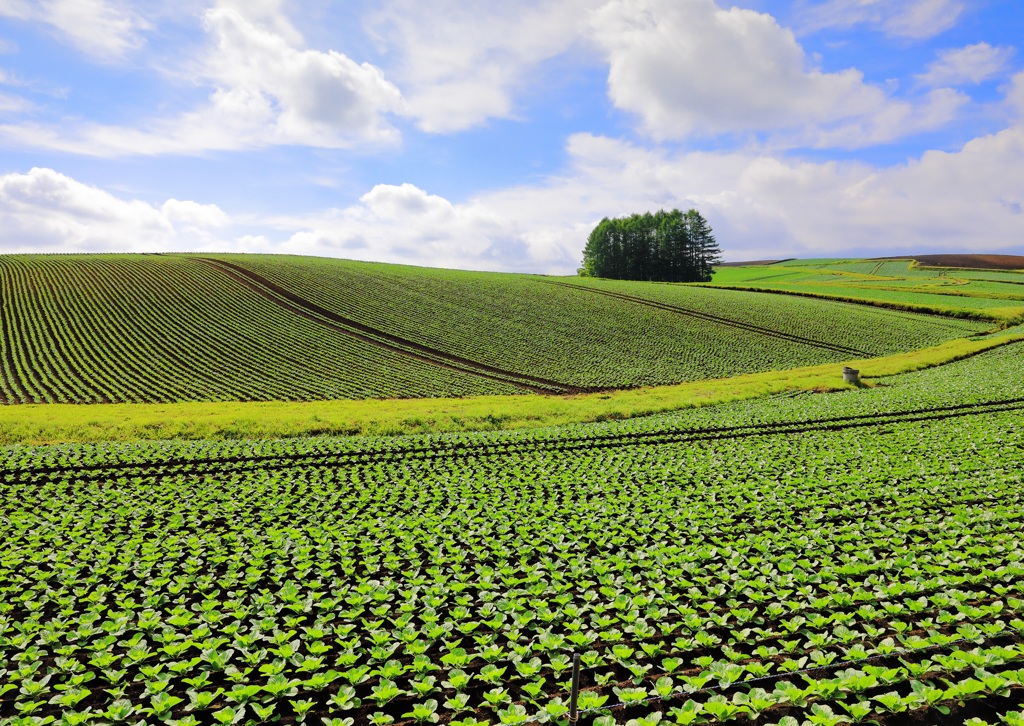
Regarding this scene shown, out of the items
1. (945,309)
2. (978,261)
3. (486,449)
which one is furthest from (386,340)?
(978,261)

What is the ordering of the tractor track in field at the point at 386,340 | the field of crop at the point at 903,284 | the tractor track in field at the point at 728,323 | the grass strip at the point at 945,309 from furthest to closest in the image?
the field of crop at the point at 903,284
the grass strip at the point at 945,309
the tractor track in field at the point at 728,323
the tractor track in field at the point at 386,340

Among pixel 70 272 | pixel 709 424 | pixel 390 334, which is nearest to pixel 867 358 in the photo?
pixel 709 424

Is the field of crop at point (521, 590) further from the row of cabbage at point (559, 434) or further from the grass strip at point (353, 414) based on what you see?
the grass strip at point (353, 414)

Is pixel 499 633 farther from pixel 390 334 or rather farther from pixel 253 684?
pixel 390 334

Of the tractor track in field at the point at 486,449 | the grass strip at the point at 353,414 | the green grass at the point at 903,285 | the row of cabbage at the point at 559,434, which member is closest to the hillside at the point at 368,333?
the grass strip at the point at 353,414

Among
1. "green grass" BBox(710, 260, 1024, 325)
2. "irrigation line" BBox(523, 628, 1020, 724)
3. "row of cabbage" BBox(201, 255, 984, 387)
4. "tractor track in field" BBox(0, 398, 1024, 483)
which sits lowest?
"tractor track in field" BBox(0, 398, 1024, 483)

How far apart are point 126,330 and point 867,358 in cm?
7983

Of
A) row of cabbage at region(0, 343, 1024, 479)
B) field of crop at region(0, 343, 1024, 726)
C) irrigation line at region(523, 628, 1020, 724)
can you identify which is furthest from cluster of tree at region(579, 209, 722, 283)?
irrigation line at region(523, 628, 1020, 724)

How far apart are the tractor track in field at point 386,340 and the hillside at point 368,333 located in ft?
1.01

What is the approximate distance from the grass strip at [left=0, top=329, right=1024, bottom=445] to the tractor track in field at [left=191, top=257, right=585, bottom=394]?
466 cm

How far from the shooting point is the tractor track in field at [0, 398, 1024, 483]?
66.3 ft

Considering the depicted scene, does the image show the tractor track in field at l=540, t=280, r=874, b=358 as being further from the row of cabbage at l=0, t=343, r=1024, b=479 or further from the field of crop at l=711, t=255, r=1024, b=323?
the field of crop at l=711, t=255, r=1024, b=323

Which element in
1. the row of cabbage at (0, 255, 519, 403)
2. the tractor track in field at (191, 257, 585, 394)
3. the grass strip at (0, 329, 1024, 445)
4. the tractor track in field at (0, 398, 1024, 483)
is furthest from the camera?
the tractor track in field at (191, 257, 585, 394)

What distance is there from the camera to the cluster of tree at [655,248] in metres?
131
